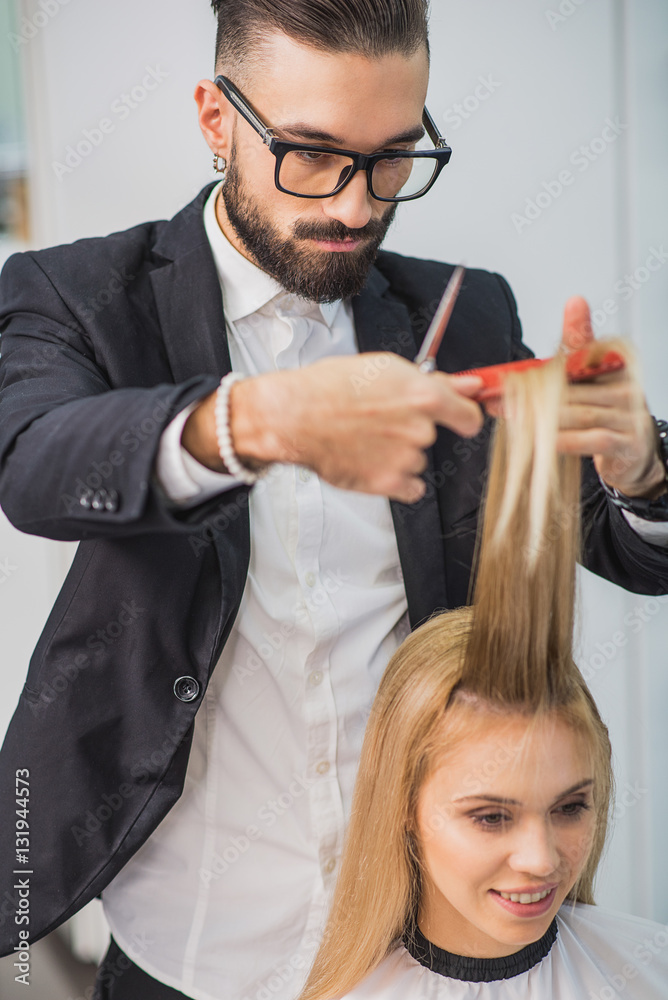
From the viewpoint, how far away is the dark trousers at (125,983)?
1.57 m

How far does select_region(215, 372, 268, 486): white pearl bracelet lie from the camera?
2.94ft

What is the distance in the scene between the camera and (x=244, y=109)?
1354 mm

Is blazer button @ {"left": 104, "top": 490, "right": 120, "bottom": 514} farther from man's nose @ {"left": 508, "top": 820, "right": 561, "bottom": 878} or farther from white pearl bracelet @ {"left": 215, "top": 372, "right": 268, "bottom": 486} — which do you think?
man's nose @ {"left": 508, "top": 820, "right": 561, "bottom": 878}

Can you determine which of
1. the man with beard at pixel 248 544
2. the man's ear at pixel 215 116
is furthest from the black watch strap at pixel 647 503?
the man's ear at pixel 215 116

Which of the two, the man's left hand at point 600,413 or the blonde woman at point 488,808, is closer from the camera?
the man's left hand at point 600,413

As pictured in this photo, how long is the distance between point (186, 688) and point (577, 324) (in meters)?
0.77

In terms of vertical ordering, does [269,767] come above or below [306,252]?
below

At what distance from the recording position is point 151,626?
1.40 meters

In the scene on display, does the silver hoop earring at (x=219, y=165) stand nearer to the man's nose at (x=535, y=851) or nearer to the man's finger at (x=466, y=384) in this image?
the man's finger at (x=466, y=384)

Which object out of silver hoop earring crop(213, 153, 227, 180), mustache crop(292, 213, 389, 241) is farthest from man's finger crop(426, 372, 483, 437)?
silver hoop earring crop(213, 153, 227, 180)

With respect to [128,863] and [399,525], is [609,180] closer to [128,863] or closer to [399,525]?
[399,525]

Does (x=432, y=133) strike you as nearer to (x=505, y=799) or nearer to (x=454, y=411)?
(x=454, y=411)

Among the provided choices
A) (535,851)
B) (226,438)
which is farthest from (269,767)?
(226,438)

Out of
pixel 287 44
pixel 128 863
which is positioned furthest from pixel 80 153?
pixel 128 863
